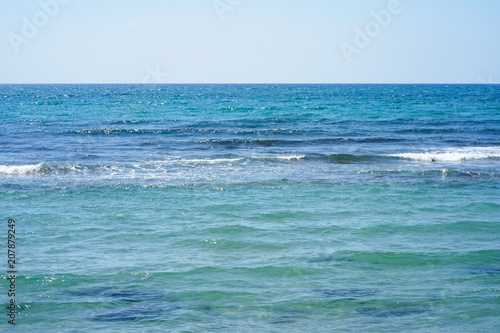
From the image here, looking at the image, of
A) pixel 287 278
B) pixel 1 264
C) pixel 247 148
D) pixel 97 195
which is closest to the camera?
pixel 287 278

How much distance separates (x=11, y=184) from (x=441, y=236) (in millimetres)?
13821

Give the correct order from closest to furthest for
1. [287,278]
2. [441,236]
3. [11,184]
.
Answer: [287,278]
[441,236]
[11,184]

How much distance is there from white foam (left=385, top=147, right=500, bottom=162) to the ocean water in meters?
0.13

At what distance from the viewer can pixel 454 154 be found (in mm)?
23203

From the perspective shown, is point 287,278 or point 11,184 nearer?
point 287,278

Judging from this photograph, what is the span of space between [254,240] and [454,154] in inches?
631

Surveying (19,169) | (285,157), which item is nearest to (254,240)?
(285,157)

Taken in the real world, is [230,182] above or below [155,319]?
above

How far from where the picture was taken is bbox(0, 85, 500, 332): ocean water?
7320 mm

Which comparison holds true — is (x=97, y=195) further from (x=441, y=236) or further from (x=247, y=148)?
(x=247, y=148)

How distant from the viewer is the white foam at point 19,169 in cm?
1891

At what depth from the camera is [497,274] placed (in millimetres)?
8750

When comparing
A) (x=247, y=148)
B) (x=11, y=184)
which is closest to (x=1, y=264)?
(x=11, y=184)

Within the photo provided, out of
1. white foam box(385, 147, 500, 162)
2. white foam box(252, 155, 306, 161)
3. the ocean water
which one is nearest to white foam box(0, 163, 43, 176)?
the ocean water
